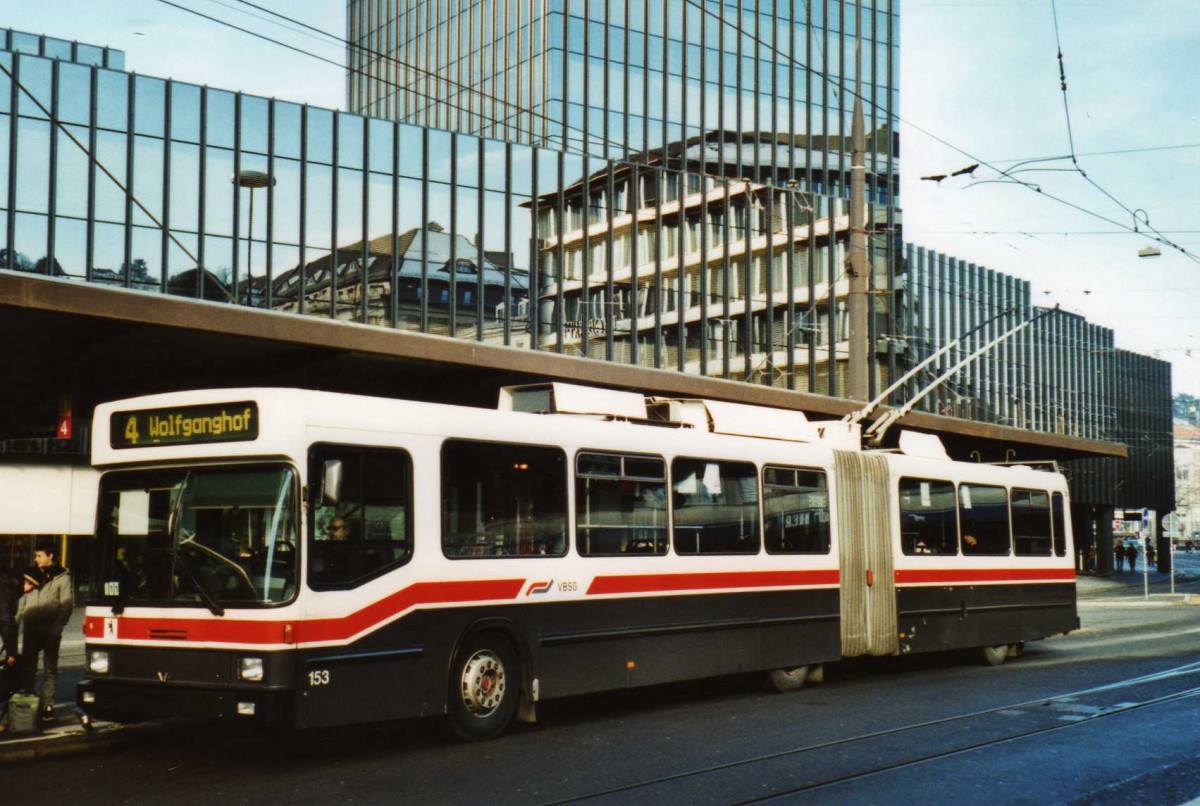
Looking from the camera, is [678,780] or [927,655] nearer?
[678,780]

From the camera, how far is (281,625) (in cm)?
928

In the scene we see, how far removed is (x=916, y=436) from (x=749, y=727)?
680cm

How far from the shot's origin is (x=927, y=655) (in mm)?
19875

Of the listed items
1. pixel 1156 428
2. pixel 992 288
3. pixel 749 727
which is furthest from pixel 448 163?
pixel 1156 428

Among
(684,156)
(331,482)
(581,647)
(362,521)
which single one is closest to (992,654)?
(581,647)

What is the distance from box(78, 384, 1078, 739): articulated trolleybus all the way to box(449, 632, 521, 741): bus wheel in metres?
0.02

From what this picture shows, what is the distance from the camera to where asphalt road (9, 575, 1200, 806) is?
866 centimetres

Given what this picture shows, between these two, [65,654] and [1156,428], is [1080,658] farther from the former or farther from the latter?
[1156,428]

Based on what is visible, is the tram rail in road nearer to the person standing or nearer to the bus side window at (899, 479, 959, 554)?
the bus side window at (899, 479, 959, 554)

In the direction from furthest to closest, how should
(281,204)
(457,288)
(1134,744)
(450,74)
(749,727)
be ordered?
(450,74), (457,288), (281,204), (749,727), (1134,744)

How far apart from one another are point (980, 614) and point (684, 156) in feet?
123

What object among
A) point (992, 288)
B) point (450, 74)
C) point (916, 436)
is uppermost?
point (450, 74)

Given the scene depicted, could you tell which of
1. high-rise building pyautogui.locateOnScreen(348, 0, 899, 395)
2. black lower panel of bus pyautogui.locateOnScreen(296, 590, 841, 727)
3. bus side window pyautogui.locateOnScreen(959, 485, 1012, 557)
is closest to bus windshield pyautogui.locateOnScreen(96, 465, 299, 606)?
black lower panel of bus pyautogui.locateOnScreen(296, 590, 841, 727)

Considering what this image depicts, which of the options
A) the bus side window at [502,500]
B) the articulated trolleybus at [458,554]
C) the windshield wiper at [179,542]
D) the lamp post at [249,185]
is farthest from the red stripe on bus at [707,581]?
the lamp post at [249,185]
